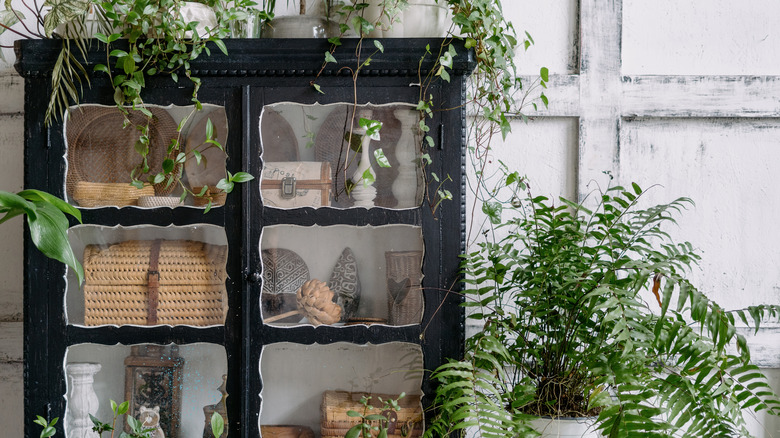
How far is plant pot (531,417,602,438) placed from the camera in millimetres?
1442

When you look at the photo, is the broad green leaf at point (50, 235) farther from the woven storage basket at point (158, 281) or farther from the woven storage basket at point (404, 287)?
the woven storage basket at point (404, 287)

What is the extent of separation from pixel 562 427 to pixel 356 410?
1.73 feet

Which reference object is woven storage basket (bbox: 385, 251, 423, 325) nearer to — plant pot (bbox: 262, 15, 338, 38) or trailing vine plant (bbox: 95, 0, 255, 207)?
trailing vine plant (bbox: 95, 0, 255, 207)

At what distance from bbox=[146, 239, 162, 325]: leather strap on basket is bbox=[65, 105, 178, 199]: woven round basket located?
0.15 metres

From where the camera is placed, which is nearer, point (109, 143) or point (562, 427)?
point (562, 427)

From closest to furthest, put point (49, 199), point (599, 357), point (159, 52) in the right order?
point (49, 199) → point (599, 357) → point (159, 52)

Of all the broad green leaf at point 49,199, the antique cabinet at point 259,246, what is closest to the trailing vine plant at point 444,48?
the antique cabinet at point 259,246

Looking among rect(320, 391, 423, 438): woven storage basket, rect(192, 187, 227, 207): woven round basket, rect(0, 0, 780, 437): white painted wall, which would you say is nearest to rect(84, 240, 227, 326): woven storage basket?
rect(192, 187, 227, 207): woven round basket

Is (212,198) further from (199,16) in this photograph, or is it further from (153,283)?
(199,16)

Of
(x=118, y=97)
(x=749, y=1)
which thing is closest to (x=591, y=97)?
(x=749, y=1)

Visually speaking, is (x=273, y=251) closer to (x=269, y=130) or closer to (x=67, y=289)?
(x=269, y=130)

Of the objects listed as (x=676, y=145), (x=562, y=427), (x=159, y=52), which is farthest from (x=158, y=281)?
(x=676, y=145)

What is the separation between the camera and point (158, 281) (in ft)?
5.14

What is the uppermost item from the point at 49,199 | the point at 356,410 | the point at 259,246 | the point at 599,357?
the point at 49,199
